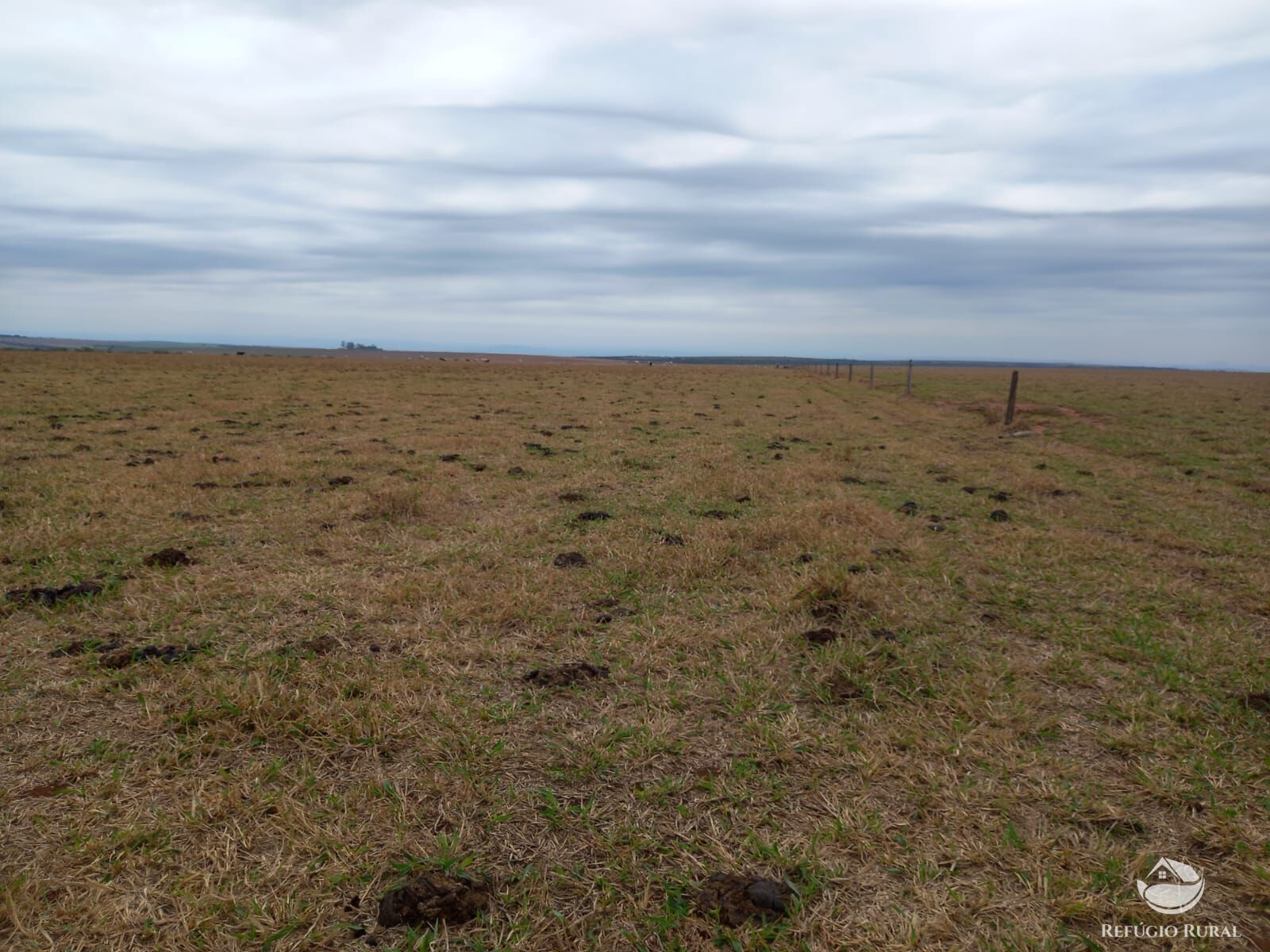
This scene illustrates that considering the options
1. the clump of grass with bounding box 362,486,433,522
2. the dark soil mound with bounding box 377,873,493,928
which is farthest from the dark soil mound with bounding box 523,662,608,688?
the clump of grass with bounding box 362,486,433,522

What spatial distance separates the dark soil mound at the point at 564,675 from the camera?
14.7 feet

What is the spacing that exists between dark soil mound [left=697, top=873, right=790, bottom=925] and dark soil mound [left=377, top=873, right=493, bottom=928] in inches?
34.0

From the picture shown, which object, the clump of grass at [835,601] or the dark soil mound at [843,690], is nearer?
the dark soil mound at [843,690]

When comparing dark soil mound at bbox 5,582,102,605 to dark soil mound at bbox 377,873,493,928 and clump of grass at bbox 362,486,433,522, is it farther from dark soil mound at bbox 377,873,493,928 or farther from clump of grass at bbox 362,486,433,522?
dark soil mound at bbox 377,873,493,928

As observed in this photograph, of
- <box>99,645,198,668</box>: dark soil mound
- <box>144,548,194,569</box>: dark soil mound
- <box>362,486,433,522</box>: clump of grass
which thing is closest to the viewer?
<box>99,645,198,668</box>: dark soil mound

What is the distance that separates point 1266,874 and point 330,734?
4.25 metres

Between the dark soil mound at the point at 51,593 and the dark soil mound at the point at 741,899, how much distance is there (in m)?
5.40

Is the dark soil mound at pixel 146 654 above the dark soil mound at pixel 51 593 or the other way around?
the other way around

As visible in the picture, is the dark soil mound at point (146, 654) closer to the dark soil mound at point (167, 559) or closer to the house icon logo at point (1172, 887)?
the dark soil mound at point (167, 559)

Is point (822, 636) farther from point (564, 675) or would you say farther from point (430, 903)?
point (430, 903)

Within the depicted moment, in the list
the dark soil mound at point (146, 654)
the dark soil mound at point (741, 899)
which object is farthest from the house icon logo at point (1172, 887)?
the dark soil mound at point (146, 654)

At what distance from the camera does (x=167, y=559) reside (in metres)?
6.44

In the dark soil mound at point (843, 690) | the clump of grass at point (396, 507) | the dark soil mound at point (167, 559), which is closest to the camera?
the dark soil mound at point (843, 690)

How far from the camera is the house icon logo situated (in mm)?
2781
